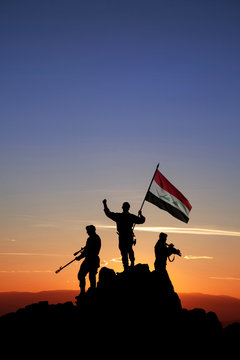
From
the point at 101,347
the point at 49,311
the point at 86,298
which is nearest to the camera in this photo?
the point at 101,347

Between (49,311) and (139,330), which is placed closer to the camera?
(139,330)

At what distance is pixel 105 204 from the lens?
840 inches

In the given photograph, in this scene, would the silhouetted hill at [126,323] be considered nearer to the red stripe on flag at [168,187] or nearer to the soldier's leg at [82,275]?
the soldier's leg at [82,275]

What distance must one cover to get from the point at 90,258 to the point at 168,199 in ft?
17.6

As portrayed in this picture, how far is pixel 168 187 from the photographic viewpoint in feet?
78.5

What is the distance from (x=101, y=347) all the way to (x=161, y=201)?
802 cm

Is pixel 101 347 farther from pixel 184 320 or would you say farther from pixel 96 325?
pixel 184 320

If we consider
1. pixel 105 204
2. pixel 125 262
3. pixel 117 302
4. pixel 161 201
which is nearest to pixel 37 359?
pixel 117 302

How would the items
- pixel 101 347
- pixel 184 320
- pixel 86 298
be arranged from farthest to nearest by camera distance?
pixel 184 320
pixel 86 298
pixel 101 347

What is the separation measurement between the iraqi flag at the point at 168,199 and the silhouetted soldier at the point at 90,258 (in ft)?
11.3

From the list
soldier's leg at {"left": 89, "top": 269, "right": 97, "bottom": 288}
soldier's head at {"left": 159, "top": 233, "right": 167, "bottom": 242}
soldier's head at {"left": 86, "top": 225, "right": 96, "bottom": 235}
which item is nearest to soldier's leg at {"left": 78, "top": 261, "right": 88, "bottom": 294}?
soldier's leg at {"left": 89, "top": 269, "right": 97, "bottom": 288}

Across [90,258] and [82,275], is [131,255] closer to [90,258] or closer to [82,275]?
[90,258]

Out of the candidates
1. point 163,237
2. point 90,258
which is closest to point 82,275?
point 90,258

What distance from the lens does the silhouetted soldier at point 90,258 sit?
72.9ft
